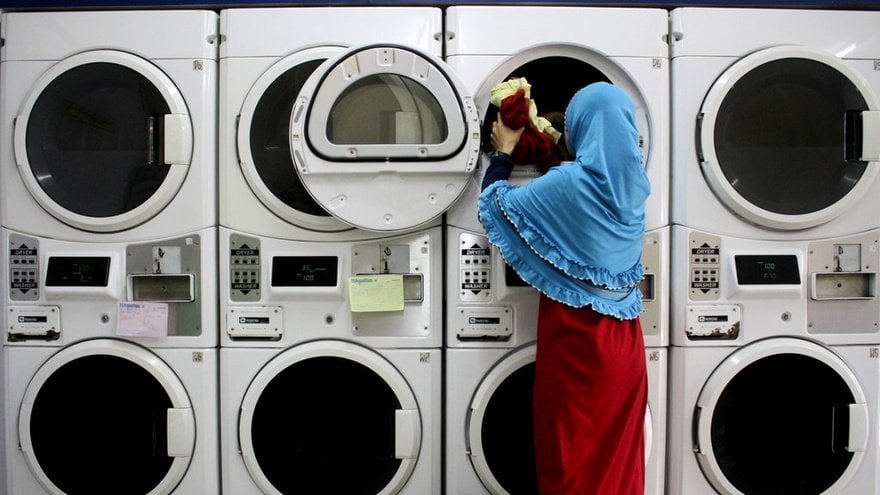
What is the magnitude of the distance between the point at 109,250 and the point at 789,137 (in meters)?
2.17

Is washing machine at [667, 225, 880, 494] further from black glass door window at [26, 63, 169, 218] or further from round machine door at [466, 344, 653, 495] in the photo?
black glass door window at [26, 63, 169, 218]

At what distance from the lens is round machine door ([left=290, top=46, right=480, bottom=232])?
1.56 metres

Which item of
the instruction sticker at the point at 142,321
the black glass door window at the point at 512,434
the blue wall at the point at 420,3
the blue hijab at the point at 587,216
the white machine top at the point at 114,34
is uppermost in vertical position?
the blue wall at the point at 420,3

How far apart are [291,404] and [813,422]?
1649 millimetres

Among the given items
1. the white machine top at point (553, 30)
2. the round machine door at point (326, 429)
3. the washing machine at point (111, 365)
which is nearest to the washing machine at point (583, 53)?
the white machine top at point (553, 30)

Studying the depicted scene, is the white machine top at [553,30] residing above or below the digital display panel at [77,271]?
above

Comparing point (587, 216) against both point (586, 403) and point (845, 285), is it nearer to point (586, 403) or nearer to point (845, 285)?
point (586, 403)

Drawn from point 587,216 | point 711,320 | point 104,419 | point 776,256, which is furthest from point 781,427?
point 104,419

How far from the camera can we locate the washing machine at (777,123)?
5.61 feet

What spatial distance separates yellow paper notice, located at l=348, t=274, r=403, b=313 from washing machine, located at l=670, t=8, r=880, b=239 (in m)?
0.91

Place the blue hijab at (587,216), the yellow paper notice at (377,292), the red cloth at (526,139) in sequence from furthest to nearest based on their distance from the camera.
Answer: the yellow paper notice at (377,292) → the red cloth at (526,139) → the blue hijab at (587,216)

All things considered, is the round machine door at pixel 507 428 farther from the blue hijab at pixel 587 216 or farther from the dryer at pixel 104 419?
the dryer at pixel 104 419

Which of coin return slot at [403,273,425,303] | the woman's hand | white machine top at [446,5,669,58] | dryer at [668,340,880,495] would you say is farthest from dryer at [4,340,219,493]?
dryer at [668,340,880,495]

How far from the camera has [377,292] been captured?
1.69m
